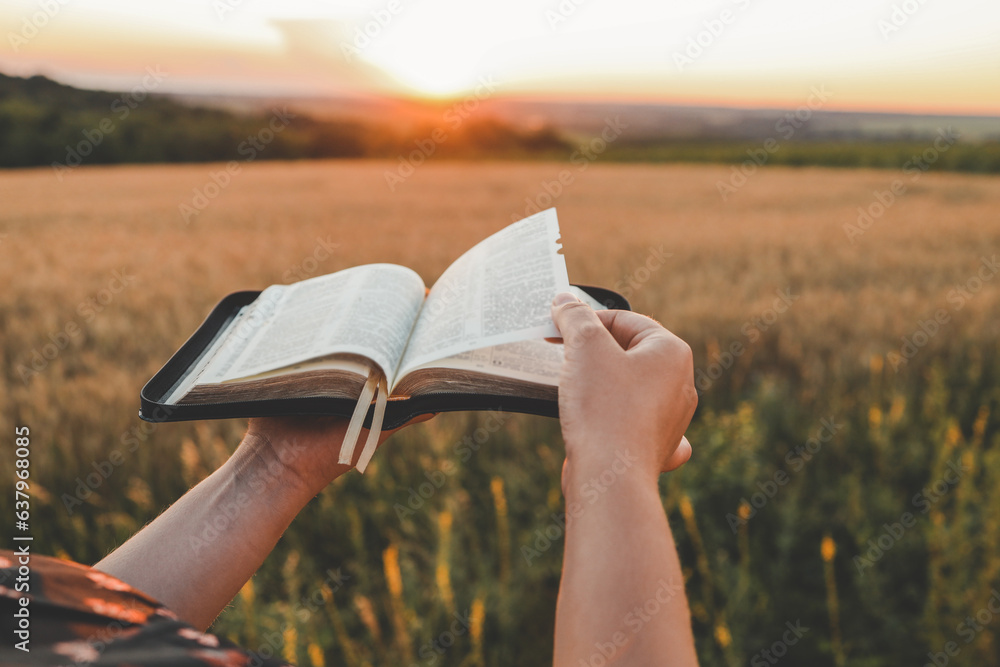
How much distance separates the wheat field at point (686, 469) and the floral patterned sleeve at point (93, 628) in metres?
0.81

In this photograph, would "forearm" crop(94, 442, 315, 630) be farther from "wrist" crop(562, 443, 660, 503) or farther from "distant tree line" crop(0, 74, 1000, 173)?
"distant tree line" crop(0, 74, 1000, 173)

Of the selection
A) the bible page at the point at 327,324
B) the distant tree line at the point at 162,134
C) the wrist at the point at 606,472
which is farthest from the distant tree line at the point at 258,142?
the wrist at the point at 606,472

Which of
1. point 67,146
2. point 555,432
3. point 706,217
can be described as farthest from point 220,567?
point 67,146

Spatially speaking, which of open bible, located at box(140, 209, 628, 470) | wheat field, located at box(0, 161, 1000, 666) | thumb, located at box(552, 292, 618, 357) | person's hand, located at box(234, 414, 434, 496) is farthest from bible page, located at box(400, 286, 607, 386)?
wheat field, located at box(0, 161, 1000, 666)

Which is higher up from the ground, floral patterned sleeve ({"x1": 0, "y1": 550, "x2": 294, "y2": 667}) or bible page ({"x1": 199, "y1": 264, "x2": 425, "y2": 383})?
bible page ({"x1": 199, "y1": 264, "x2": 425, "y2": 383})

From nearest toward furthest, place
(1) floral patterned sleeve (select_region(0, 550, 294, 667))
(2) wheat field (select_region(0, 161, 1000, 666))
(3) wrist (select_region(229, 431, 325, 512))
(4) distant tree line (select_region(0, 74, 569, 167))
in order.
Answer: (1) floral patterned sleeve (select_region(0, 550, 294, 667)) → (3) wrist (select_region(229, 431, 325, 512)) → (2) wheat field (select_region(0, 161, 1000, 666)) → (4) distant tree line (select_region(0, 74, 569, 167))

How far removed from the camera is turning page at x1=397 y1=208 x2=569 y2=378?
3.14ft

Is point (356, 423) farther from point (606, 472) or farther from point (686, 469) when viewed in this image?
point (686, 469)

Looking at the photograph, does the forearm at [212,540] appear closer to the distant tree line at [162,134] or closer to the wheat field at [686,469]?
the wheat field at [686,469]

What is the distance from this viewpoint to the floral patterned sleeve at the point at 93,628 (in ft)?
1.72

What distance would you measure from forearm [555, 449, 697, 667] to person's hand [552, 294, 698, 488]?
0.13 feet

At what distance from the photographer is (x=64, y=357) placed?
3.00 metres

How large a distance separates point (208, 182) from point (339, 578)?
1114 centimetres

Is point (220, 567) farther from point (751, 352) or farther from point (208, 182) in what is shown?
point (208, 182)
